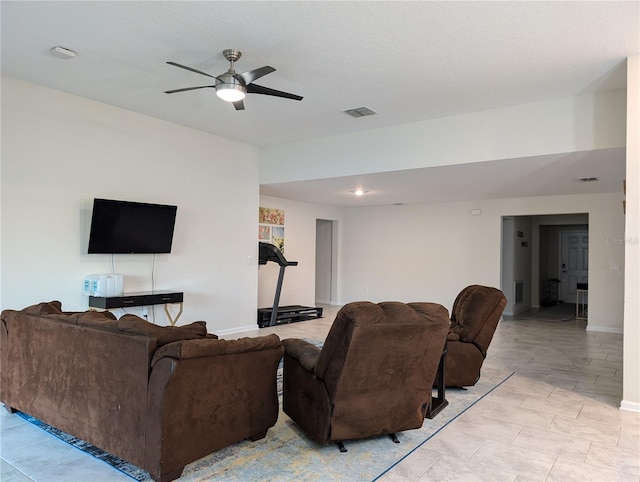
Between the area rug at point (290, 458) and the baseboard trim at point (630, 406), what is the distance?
1.78 metres

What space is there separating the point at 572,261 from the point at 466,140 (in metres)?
8.79

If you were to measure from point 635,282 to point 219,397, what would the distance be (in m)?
3.59

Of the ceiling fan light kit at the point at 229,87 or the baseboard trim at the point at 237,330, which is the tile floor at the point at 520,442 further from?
the baseboard trim at the point at 237,330

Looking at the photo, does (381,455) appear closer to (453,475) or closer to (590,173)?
(453,475)

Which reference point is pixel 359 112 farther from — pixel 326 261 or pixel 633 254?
pixel 326 261

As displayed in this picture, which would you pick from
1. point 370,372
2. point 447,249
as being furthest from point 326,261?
point 370,372

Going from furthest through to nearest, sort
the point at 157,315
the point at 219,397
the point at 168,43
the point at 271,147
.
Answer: the point at 271,147, the point at 157,315, the point at 168,43, the point at 219,397

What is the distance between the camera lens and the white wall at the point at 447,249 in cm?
798

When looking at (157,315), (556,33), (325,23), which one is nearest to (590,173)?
(556,33)

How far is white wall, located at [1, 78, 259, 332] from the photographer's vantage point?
15.4 ft

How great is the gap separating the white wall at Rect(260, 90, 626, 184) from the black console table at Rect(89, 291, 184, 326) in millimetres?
2599

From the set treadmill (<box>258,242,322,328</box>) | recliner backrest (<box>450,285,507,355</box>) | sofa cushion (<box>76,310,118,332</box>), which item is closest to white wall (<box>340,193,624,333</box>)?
treadmill (<box>258,242,322,328</box>)

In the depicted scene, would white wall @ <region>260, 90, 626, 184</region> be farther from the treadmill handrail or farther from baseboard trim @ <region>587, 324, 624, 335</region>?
baseboard trim @ <region>587, 324, 624, 335</region>

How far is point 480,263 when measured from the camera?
9.10 metres
